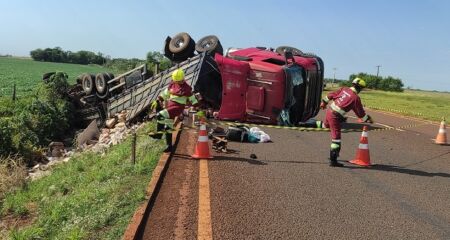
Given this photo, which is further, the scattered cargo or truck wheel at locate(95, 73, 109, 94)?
truck wheel at locate(95, 73, 109, 94)

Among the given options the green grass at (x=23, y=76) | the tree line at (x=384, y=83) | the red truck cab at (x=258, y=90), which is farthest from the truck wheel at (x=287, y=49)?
the tree line at (x=384, y=83)

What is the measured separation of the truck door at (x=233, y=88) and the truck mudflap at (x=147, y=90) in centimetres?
97

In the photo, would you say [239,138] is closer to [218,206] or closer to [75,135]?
[218,206]

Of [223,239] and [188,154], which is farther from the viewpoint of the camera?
[188,154]

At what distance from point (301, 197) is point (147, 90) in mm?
10058

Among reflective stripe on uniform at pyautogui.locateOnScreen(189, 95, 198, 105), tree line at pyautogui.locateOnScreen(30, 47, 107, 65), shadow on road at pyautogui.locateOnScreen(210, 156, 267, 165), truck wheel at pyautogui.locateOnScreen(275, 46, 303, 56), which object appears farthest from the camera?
tree line at pyautogui.locateOnScreen(30, 47, 107, 65)

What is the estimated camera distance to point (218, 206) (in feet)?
18.4

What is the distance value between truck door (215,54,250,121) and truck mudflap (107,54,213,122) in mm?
975

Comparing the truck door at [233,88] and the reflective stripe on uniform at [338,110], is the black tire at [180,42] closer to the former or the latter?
the truck door at [233,88]

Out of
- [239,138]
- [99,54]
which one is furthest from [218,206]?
[99,54]

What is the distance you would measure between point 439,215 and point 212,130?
19.4 ft

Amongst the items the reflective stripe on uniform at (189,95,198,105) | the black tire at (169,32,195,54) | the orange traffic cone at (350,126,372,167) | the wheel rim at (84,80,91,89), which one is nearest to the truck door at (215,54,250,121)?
the black tire at (169,32,195,54)

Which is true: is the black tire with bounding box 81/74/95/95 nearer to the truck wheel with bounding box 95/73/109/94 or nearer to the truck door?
the truck wheel with bounding box 95/73/109/94

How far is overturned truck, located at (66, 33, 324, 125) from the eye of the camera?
13359mm
